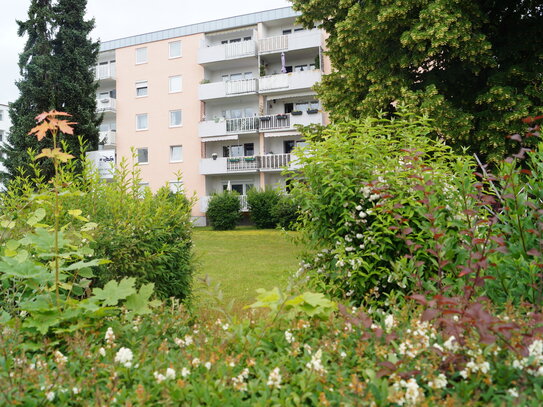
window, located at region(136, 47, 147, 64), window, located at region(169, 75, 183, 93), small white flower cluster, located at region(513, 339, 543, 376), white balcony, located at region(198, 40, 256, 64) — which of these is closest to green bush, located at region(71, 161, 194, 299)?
small white flower cluster, located at region(513, 339, 543, 376)

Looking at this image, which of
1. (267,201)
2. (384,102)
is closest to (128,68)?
(267,201)

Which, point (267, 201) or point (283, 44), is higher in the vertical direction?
point (283, 44)

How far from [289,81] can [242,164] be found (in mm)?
6021

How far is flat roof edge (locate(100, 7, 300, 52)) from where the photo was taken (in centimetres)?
2792

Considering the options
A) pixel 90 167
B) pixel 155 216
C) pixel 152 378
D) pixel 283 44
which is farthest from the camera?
pixel 283 44

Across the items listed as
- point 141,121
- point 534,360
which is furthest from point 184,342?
point 141,121

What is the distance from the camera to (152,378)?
1720 mm

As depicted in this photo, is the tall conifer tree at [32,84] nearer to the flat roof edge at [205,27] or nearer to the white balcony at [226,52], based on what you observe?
the white balcony at [226,52]

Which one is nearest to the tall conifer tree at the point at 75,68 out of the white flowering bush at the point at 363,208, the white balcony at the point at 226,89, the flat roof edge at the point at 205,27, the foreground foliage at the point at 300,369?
the white balcony at the point at 226,89

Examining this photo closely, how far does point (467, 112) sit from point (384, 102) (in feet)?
7.16

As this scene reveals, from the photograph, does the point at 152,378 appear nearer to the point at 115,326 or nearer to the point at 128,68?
the point at 115,326

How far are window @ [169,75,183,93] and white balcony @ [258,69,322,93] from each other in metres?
6.87

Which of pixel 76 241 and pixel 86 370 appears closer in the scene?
pixel 86 370

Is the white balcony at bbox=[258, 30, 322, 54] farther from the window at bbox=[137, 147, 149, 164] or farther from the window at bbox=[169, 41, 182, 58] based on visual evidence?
the window at bbox=[137, 147, 149, 164]
